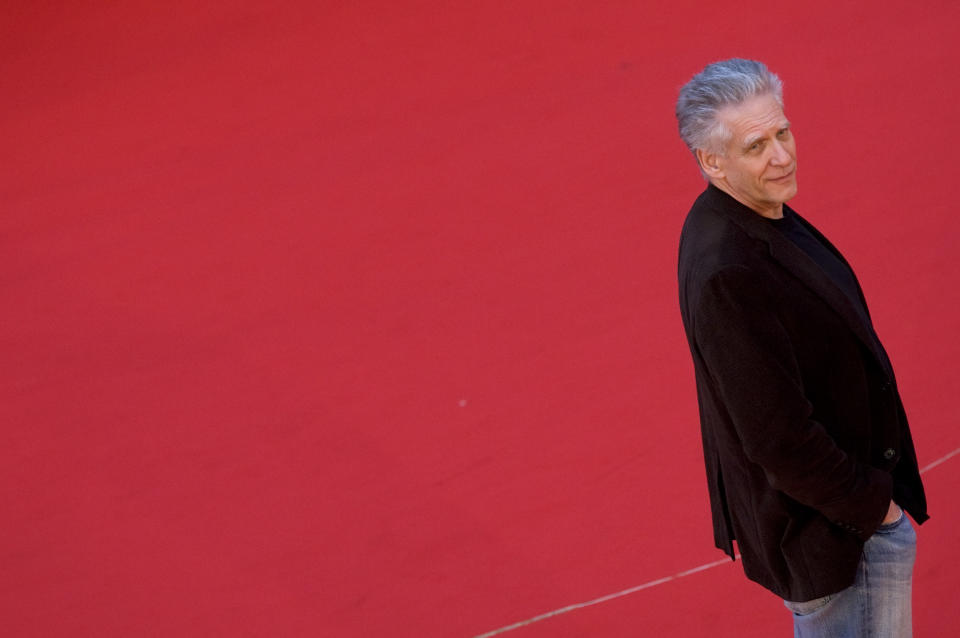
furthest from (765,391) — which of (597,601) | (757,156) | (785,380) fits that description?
(597,601)

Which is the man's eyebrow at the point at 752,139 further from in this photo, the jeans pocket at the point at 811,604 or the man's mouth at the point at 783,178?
the jeans pocket at the point at 811,604

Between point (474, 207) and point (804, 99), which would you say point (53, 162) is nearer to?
point (474, 207)

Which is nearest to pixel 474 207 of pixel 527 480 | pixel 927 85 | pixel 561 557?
pixel 527 480

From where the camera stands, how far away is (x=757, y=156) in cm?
143

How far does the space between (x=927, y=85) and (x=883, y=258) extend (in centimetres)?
64

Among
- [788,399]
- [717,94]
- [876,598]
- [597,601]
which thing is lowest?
[597,601]

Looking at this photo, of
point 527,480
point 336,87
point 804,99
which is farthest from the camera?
point 804,99

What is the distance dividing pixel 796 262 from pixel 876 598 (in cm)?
45

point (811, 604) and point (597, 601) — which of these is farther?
point (597, 601)

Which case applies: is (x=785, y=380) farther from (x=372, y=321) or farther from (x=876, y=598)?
(x=372, y=321)

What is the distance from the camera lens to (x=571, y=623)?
2465mm

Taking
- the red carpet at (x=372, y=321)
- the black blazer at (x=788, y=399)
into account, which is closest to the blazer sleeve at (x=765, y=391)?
the black blazer at (x=788, y=399)

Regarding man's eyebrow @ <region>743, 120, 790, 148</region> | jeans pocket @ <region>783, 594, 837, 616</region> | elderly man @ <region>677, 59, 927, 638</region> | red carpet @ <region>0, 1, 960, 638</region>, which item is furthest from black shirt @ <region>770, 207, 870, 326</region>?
red carpet @ <region>0, 1, 960, 638</region>

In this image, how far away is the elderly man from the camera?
1.37 m
